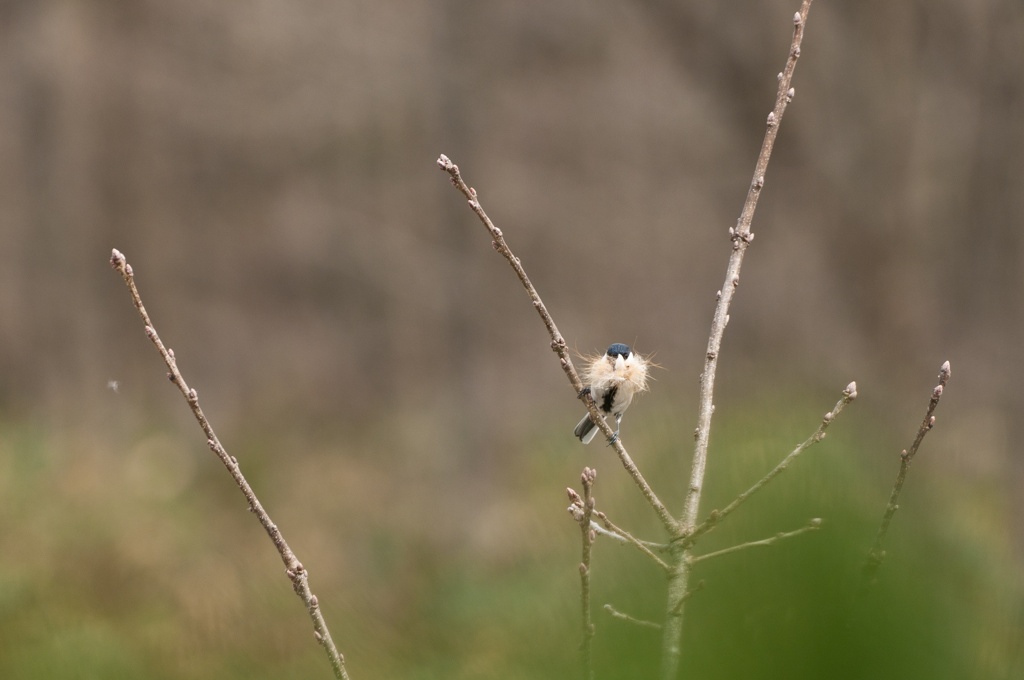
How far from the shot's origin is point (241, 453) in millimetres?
5781

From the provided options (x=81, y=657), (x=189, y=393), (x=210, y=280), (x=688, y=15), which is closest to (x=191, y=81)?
→ (x=210, y=280)

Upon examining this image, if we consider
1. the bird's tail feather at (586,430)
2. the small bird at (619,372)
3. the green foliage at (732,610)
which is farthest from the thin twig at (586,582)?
the bird's tail feather at (586,430)

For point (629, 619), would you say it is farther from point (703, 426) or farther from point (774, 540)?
point (703, 426)

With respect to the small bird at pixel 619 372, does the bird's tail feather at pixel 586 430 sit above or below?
above

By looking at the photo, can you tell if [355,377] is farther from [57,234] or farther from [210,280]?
[57,234]

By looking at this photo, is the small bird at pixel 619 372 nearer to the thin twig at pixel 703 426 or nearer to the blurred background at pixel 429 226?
the thin twig at pixel 703 426

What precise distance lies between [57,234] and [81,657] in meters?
6.00

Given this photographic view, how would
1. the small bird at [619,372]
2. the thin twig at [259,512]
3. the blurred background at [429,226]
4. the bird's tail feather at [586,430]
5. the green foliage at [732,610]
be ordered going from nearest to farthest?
the green foliage at [732,610] < the thin twig at [259,512] < the small bird at [619,372] < the bird's tail feather at [586,430] < the blurred background at [429,226]

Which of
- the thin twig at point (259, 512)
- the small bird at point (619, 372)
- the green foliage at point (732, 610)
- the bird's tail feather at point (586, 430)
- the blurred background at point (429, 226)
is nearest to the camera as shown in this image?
the green foliage at point (732, 610)

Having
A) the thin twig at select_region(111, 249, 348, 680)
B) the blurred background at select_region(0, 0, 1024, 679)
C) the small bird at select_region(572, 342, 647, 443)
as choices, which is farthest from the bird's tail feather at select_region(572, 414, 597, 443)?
the blurred background at select_region(0, 0, 1024, 679)

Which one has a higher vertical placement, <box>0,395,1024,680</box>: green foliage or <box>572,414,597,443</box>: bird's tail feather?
<box>572,414,597,443</box>: bird's tail feather

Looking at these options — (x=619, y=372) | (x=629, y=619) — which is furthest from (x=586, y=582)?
(x=619, y=372)

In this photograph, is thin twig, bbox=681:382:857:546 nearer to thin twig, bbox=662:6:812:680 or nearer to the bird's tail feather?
thin twig, bbox=662:6:812:680

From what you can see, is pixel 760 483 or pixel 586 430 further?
pixel 586 430
